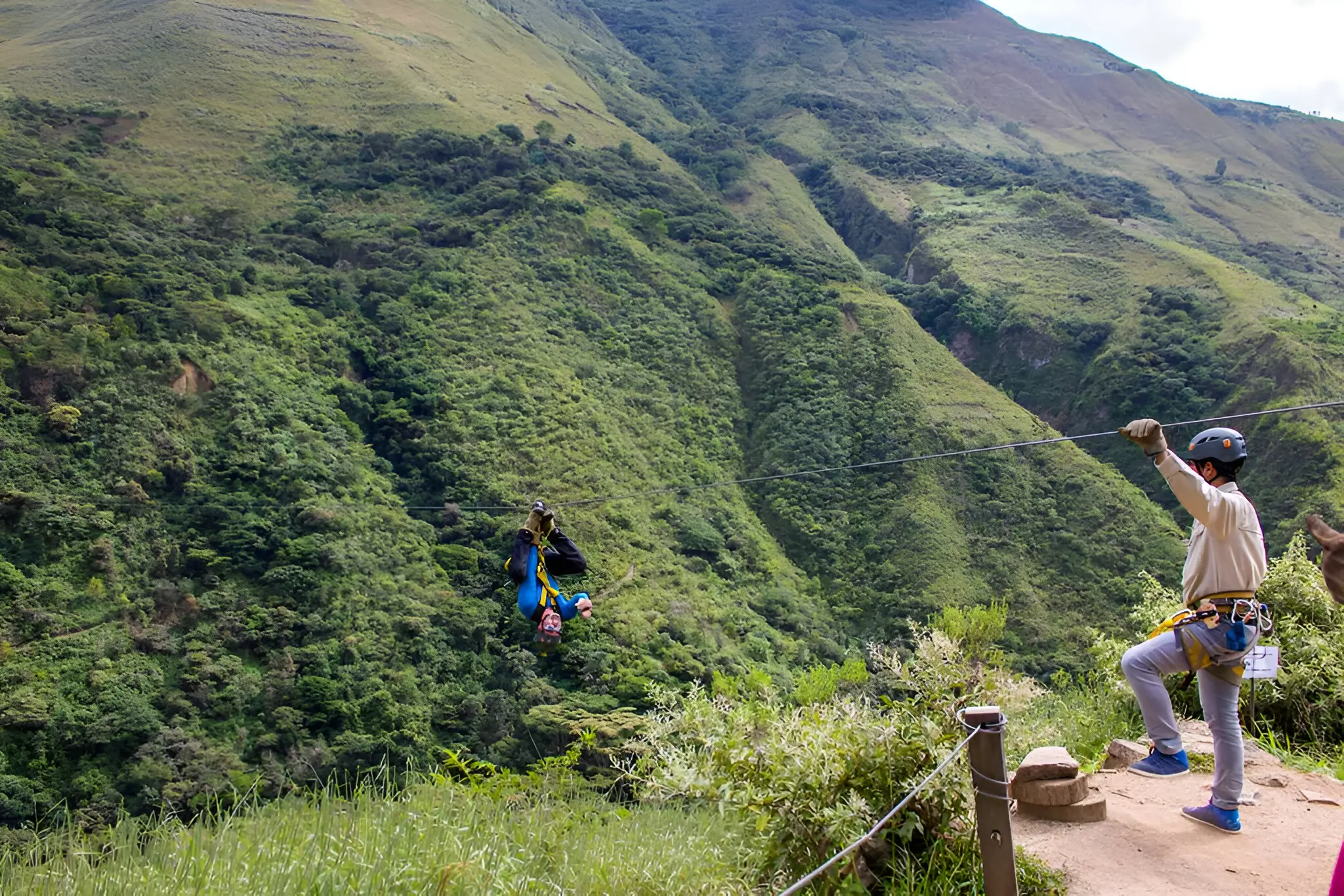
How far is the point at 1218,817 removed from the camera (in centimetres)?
412

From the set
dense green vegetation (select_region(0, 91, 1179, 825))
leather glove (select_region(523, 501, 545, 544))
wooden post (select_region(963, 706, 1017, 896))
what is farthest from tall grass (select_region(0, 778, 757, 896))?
dense green vegetation (select_region(0, 91, 1179, 825))

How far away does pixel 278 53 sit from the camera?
63.8 m

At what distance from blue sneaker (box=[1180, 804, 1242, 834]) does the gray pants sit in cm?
3

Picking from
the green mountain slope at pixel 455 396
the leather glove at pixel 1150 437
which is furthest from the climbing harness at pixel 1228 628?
the green mountain slope at pixel 455 396

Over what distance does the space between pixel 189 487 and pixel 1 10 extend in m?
59.6

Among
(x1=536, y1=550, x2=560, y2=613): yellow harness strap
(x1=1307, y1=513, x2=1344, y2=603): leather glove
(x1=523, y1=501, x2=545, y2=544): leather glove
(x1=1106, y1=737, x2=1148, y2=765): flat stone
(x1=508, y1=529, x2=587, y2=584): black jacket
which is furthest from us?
(x1=508, y1=529, x2=587, y2=584): black jacket

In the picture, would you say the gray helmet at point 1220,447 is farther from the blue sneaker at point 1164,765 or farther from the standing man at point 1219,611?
the blue sneaker at point 1164,765

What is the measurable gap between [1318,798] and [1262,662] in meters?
0.80

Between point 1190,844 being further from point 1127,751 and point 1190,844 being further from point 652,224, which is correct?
point 652,224

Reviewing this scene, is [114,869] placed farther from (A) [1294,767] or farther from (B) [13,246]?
(B) [13,246]

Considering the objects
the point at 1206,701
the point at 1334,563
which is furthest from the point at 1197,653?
the point at 1334,563

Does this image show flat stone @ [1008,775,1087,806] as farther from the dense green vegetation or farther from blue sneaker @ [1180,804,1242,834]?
the dense green vegetation

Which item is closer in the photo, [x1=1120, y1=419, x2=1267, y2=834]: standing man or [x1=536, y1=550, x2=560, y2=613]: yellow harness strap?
[x1=1120, y1=419, x2=1267, y2=834]: standing man

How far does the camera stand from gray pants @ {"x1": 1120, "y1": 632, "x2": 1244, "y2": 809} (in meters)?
4.09
